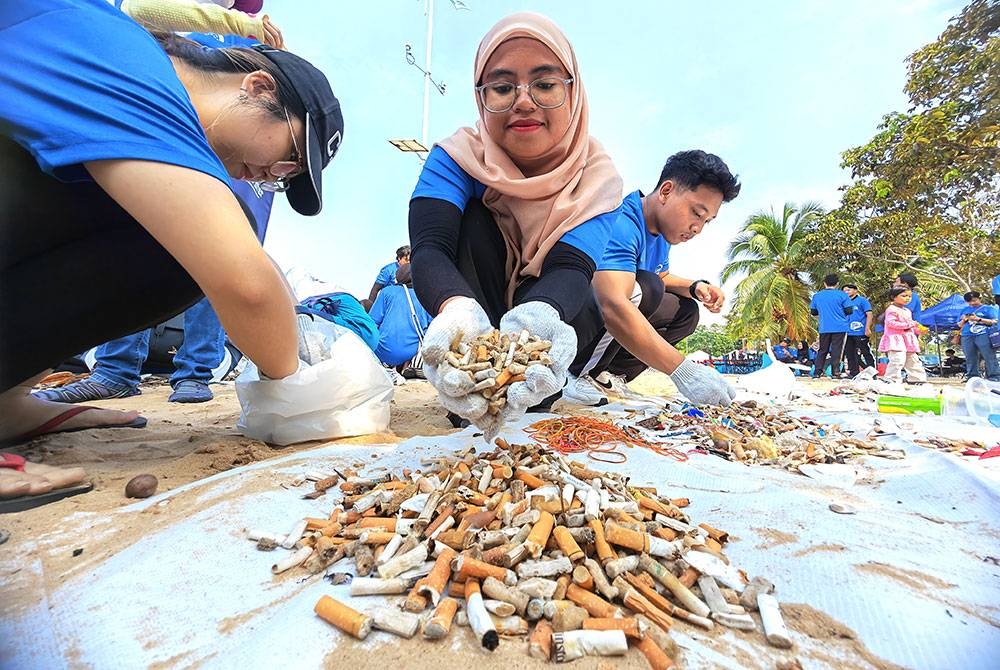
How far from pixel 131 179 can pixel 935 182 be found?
12.8 meters


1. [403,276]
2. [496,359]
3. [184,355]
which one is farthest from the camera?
[403,276]

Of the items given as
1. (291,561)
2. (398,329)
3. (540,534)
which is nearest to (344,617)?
(291,561)

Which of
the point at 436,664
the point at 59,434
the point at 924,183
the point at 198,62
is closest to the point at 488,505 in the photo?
the point at 436,664

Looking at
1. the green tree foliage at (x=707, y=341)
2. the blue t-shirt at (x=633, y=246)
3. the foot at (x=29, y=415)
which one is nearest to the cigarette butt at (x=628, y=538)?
the blue t-shirt at (x=633, y=246)

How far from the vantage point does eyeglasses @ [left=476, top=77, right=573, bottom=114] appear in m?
2.02

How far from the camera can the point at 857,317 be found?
9641mm

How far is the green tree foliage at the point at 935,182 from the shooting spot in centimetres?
782

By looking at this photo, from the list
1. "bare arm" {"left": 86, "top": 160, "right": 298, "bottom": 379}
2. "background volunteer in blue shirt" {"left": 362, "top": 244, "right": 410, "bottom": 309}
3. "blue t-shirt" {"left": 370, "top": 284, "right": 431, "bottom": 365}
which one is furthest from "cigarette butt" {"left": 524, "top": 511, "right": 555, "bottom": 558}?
"background volunteer in blue shirt" {"left": 362, "top": 244, "right": 410, "bottom": 309}

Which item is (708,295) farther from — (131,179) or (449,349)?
(131,179)

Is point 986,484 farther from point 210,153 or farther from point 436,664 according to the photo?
point 210,153

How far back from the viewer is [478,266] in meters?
2.36

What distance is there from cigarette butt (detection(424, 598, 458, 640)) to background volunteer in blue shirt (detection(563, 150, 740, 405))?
2.19 metres

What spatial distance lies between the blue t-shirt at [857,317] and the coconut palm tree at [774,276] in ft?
36.4

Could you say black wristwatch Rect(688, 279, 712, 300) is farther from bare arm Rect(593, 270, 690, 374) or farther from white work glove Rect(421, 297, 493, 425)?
white work glove Rect(421, 297, 493, 425)
